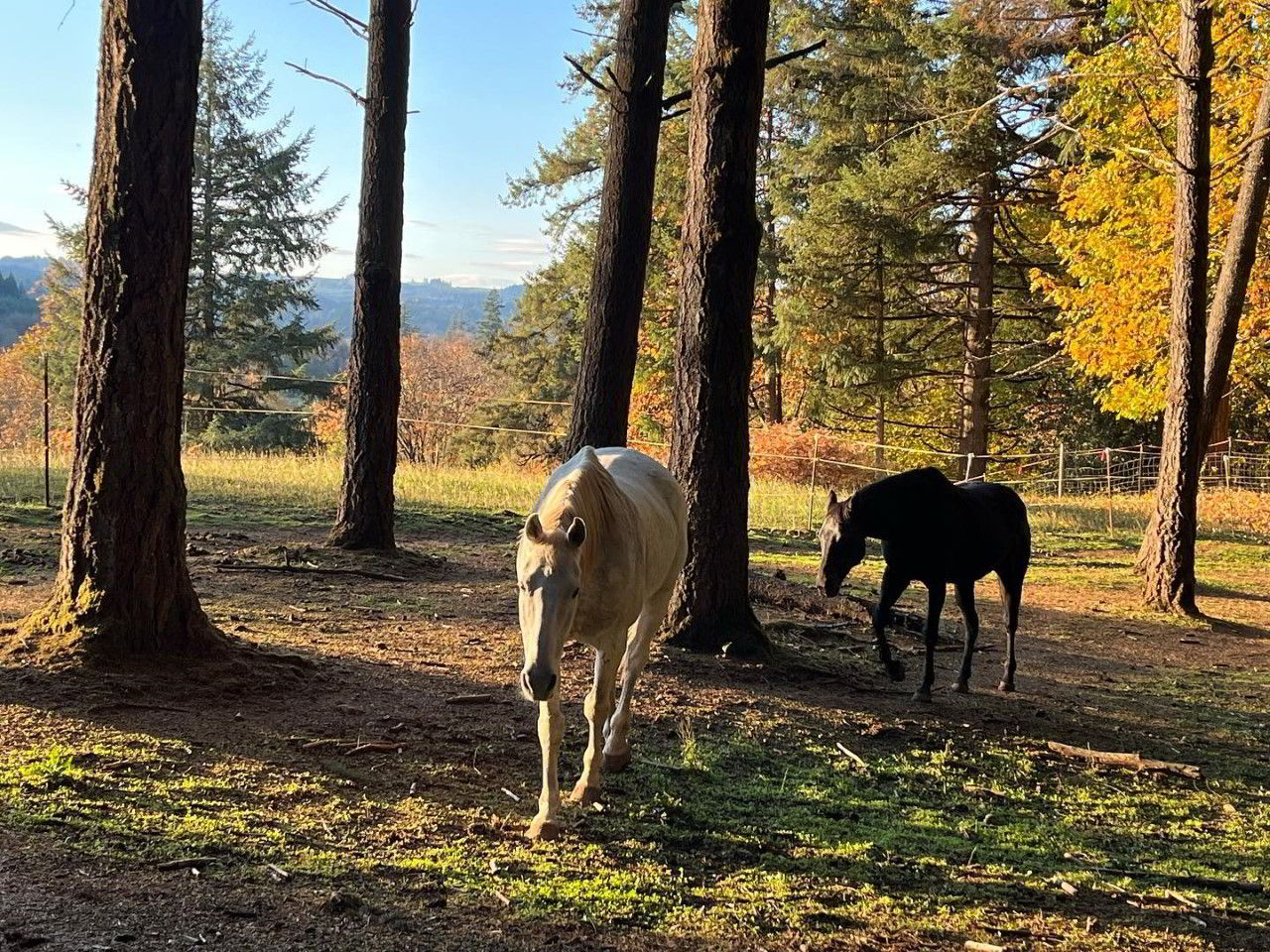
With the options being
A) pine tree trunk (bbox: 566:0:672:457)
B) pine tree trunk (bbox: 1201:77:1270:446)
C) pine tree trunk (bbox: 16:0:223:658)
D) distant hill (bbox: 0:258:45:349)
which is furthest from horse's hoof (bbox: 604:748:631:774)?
distant hill (bbox: 0:258:45:349)

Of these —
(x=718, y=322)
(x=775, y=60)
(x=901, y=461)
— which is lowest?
(x=901, y=461)

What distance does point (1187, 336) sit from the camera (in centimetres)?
1124

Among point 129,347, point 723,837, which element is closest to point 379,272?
point 129,347

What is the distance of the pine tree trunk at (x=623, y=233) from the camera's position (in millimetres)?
9188

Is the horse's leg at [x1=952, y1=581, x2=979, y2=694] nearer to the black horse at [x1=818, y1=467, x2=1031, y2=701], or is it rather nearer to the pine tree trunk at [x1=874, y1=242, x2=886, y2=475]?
the black horse at [x1=818, y1=467, x2=1031, y2=701]

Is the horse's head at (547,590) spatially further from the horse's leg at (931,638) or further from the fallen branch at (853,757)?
the horse's leg at (931,638)

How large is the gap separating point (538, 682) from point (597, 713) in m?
0.94

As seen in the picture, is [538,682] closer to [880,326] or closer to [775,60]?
[775,60]

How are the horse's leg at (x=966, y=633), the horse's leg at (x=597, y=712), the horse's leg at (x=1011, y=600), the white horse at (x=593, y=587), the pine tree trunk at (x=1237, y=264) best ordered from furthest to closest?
1. the pine tree trunk at (x=1237, y=264)
2. the horse's leg at (x=1011, y=600)
3. the horse's leg at (x=966, y=633)
4. the horse's leg at (x=597, y=712)
5. the white horse at (x=593, y=587)

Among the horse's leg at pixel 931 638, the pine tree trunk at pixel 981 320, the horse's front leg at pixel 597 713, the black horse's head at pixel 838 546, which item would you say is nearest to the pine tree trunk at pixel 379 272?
the black horse's head at pixel 838 546

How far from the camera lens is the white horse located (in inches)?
149

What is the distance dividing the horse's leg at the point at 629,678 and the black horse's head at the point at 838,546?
129 centimetres

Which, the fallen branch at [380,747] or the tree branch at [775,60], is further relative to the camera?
the tree branch at [775,60]

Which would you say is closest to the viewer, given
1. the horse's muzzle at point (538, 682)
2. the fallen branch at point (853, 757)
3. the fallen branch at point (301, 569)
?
the horse's muzzle at point (538, 682)
